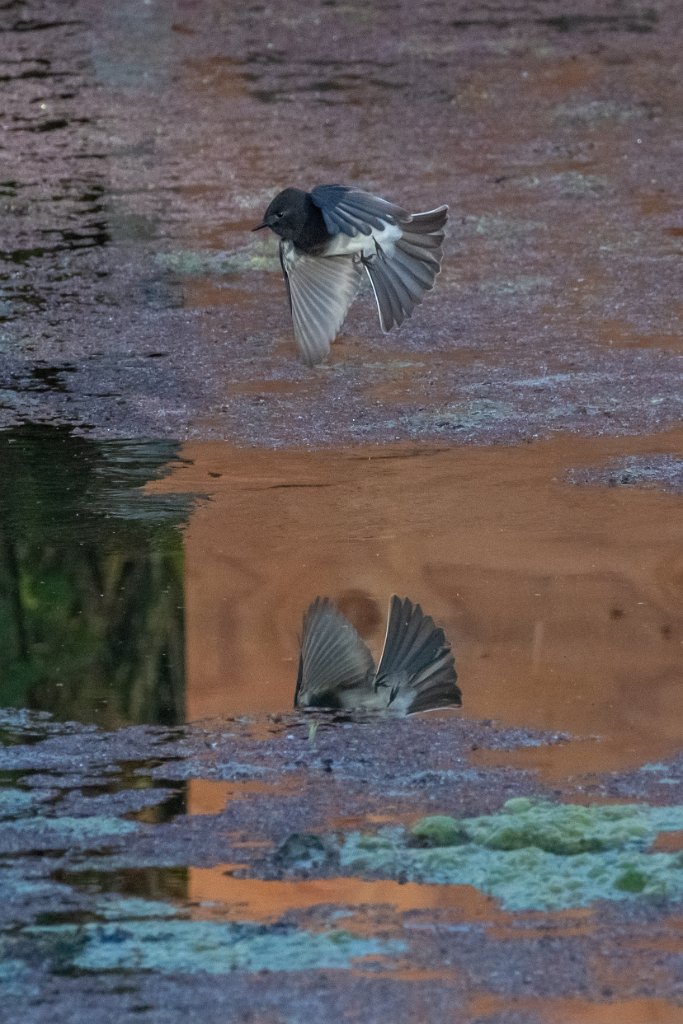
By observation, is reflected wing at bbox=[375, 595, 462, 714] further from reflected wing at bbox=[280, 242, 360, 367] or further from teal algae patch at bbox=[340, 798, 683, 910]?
reflected wing at bbox=[280, 242, 360, 367]

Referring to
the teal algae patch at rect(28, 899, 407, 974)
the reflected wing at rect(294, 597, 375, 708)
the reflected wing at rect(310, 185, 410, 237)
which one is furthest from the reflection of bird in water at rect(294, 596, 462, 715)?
the reflected wing at rect(310, 185, 410, 237)

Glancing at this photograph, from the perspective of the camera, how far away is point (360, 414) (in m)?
5.97

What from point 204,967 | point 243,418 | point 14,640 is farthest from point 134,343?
point 204,967

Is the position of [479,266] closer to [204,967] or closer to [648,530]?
[648,530]

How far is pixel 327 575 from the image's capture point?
4.73 metres

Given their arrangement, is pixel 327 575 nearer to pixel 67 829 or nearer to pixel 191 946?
pixel 67 829

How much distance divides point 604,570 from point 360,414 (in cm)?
146

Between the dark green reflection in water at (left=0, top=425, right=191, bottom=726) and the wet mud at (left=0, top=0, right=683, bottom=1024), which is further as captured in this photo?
the dark green reflection in water at (left=0, top=425, right=191, bottom=726)

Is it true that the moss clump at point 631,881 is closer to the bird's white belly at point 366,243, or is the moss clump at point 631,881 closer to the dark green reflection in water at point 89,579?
the dark green reflection in water at point 89,579

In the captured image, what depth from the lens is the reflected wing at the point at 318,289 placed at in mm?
5406

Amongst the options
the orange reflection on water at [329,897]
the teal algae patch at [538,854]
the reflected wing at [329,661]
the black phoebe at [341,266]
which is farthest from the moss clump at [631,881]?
the black phoebe at [341,266]

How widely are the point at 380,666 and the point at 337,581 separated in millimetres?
473

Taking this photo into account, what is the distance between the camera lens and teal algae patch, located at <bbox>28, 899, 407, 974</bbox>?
304cm

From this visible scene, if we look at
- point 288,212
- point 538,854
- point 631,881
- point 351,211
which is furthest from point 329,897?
point 288,212
